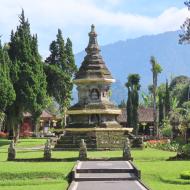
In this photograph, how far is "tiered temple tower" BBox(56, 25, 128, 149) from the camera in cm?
5038

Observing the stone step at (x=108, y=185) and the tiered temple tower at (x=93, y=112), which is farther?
the tiered temple tower at (x=93, y=112)

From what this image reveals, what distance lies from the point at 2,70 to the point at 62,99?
26.1m

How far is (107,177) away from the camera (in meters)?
26.3

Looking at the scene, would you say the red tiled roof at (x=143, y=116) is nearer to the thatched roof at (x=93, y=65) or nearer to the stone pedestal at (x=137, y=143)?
the thatched roof at (x=93, y=65)

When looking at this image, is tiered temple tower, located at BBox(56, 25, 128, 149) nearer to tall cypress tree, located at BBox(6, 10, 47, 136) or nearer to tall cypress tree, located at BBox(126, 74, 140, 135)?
tall cypress tree, located at BBox(6, 10, 47, 136)

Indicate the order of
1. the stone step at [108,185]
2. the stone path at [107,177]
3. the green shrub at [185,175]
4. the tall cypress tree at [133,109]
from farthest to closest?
1. the tall cypress tree at [133,109]
2. the green shrub at [185,175]
3. the stone path at [107,177]
4. the stone step at [108,185]

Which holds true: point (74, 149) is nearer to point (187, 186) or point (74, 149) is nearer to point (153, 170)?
point (153, 170)

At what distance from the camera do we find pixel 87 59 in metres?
55.4

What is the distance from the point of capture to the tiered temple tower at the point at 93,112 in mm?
50375

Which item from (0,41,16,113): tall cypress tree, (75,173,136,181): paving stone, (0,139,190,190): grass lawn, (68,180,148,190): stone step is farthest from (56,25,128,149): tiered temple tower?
(68,180,148,190): stone step

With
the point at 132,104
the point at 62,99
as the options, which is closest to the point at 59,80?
the point at 62,99

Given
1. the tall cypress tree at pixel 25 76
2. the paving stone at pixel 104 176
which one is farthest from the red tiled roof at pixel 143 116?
the paving stone at pixel 104 176

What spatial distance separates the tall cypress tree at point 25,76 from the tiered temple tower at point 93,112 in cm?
733

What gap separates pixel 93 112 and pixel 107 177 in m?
25.9
